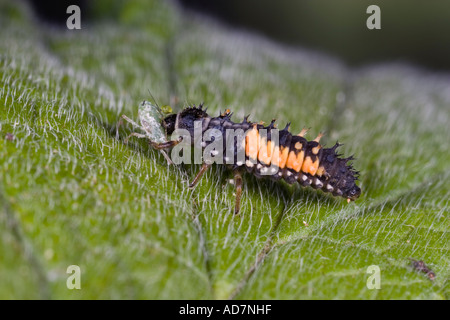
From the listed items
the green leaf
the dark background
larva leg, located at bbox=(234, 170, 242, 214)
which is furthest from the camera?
the dark background

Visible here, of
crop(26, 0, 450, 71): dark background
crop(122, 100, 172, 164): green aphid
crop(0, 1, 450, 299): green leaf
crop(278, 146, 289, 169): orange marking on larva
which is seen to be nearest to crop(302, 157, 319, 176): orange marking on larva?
crop(278, 146, 289, 169): orange marking on larva

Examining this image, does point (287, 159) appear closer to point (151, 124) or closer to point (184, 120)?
point (184, 120)

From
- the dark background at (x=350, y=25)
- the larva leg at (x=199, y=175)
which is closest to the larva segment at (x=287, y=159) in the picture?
the larva leg at (x=199, y=175)

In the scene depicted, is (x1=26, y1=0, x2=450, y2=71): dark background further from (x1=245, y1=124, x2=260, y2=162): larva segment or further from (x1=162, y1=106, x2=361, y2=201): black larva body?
(x1=245, y1=124, x2=260, y2=162): larva segment

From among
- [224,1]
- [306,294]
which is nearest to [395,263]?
[306,294]

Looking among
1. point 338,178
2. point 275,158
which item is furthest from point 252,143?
point 338,178

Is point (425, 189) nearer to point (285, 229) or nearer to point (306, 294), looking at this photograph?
point (285, 229)

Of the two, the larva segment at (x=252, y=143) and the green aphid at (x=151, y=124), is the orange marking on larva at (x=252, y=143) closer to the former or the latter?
the larva segment at (x=252, y=143)

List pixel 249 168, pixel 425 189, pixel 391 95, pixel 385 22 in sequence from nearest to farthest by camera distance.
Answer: pixel 249 168, pixel 425 189, pixel 391 95, pixel 385 22
